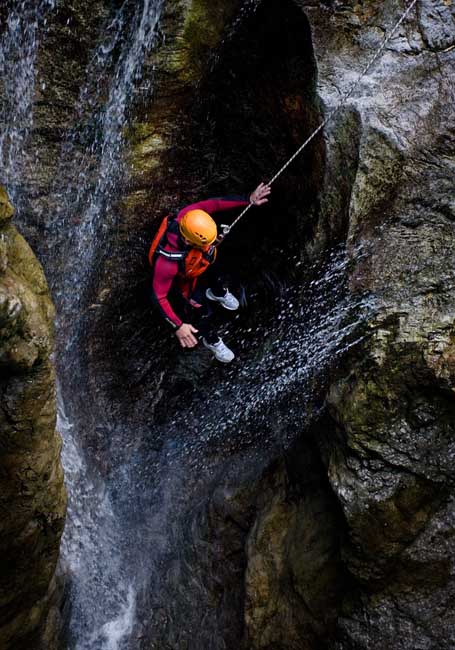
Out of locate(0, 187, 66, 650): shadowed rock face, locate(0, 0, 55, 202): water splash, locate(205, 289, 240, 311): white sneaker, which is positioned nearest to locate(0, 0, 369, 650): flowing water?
locate(0, 0, 55, 202): water splash

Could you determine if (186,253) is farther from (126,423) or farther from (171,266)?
(126,423)

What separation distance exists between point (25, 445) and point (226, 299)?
325 centimetres

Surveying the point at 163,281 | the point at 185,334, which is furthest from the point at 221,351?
the point at 163,281

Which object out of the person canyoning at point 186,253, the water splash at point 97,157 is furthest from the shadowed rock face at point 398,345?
the water splash at point 97,157

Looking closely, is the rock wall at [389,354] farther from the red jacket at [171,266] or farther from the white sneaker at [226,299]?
the white sneaker at [226,299]

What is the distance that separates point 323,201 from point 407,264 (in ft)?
3.60

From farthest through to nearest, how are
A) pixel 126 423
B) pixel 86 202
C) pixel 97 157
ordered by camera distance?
pixel 126 423
pixel 86 202
pixel 97 157

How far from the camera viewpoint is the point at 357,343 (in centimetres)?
544

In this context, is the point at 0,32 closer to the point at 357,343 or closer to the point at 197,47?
the point at 197,47

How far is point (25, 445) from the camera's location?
14.0 ft

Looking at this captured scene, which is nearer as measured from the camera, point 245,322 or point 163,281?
point 163,281

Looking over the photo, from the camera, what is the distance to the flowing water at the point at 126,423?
557 centimetres

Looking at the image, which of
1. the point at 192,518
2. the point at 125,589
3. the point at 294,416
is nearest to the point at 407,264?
the point at 294,416

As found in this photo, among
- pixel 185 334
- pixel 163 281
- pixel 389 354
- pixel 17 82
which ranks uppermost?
pixel 17 82
